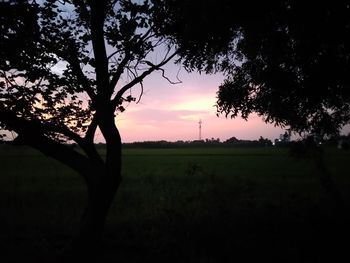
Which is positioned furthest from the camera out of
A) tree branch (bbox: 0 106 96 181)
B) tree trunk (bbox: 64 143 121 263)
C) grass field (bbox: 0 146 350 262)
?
grass field (bbox: 0 146 350 262)

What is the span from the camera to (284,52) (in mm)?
8805

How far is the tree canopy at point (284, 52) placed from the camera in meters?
7.97

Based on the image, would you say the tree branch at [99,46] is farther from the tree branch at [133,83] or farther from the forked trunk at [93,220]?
the forked trunk at [93,220]

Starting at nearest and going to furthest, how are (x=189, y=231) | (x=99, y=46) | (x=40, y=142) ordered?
(x=40, y=142) < (x=99, y=46) < (x=189, y=231)

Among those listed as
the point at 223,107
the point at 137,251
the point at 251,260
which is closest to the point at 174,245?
the point at 137,251

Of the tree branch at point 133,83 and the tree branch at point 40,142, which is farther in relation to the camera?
the tree branch at point 133,83

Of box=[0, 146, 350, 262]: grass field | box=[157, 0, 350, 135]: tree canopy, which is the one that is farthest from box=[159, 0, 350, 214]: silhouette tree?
box=[0, 146, 350, 262]: grass field

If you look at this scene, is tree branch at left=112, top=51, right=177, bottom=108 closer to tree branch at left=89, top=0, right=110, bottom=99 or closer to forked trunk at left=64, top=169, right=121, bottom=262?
tree branch at left=89, top=0, right=110, bottom=99

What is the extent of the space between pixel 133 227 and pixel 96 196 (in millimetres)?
3771

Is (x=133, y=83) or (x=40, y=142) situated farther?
(x=133, y=83)

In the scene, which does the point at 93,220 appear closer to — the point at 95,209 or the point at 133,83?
the point at 95,209

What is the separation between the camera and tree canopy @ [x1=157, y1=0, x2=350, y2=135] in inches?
314

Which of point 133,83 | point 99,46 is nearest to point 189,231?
point 133,83

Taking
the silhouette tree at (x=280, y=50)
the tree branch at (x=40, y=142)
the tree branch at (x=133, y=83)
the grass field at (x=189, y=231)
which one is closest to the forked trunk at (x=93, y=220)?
the tree branch at (x=40, y=142)
